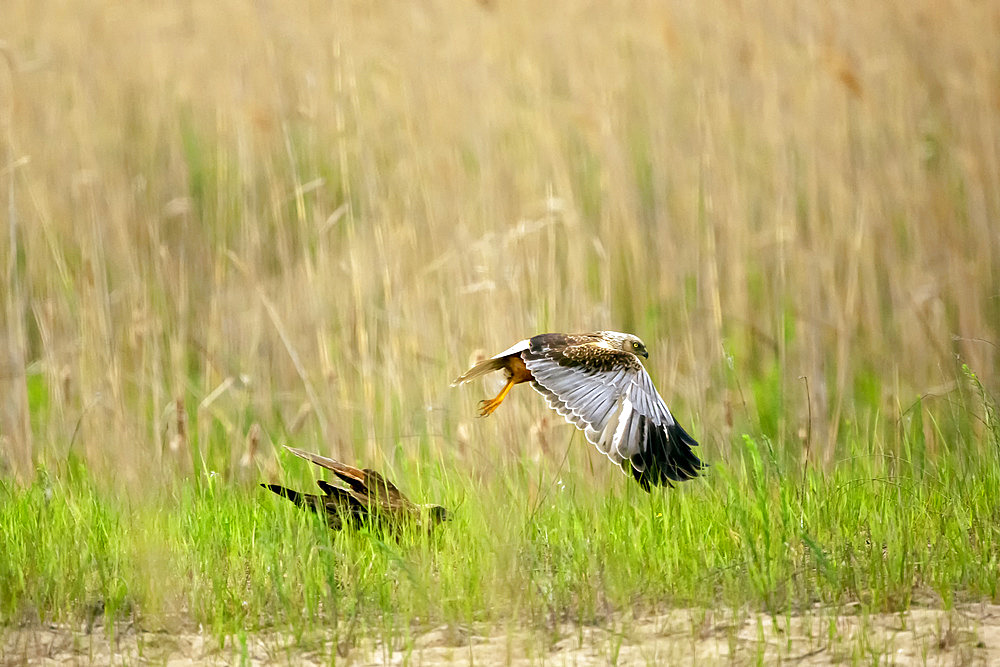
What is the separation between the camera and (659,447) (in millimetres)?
3000

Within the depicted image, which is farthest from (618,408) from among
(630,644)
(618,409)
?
(630,644)

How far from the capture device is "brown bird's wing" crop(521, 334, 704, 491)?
9.71ft

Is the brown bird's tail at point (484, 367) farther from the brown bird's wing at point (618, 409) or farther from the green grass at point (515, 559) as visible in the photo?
the green grass at point (515, 559)

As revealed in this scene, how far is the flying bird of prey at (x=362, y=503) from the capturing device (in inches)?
122

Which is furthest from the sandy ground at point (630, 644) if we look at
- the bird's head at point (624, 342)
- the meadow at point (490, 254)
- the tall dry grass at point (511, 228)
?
the tall dry grass at point (511, 228)

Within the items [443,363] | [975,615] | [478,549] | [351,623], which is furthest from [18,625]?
[975,615]

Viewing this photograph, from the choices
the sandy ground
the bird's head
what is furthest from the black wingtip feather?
the sandy ground

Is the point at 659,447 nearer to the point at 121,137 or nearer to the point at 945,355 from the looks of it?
the point at 945,355

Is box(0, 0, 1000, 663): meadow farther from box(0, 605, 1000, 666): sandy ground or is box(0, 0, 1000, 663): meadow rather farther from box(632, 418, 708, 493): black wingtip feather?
box(0, 605, 1000, 666): sandy ground

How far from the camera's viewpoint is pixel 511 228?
440 centimetres

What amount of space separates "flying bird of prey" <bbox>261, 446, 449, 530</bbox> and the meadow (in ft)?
0.28

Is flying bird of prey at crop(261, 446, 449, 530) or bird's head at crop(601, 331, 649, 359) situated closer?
flying bird of prey at crop(261, 446, 449, 530)

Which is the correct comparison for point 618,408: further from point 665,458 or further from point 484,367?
point 484,367

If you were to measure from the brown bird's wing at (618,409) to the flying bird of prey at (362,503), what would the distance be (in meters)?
0.49
